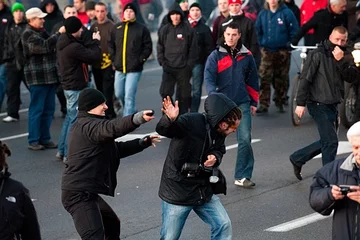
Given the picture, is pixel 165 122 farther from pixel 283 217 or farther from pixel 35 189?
pixel 35 189

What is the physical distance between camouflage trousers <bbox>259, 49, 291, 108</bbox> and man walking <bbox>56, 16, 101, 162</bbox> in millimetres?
3936

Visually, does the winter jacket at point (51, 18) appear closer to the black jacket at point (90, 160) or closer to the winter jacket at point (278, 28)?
the winter jacket at point (278, 28)

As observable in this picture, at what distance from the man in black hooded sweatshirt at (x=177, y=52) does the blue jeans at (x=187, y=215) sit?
724 cm

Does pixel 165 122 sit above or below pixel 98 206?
above

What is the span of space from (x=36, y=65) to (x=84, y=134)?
19.8 ft

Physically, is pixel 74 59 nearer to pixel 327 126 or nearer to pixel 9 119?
pixel 327 126

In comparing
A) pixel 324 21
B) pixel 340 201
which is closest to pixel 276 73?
pixel 324 21

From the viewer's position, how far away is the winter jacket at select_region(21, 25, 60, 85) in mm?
14094

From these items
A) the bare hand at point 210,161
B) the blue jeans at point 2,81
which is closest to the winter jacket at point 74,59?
the blue jeans at point 2,81

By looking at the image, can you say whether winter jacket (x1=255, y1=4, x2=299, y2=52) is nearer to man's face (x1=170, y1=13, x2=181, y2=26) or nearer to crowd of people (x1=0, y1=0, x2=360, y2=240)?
crowd of people (x1=0, y1=0, x2=360, y2=240)

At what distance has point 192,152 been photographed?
828 centimetres

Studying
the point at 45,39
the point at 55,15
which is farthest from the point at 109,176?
the point at 55,15

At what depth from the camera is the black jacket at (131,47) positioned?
51.6ft

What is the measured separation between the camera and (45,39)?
46.5 feet
